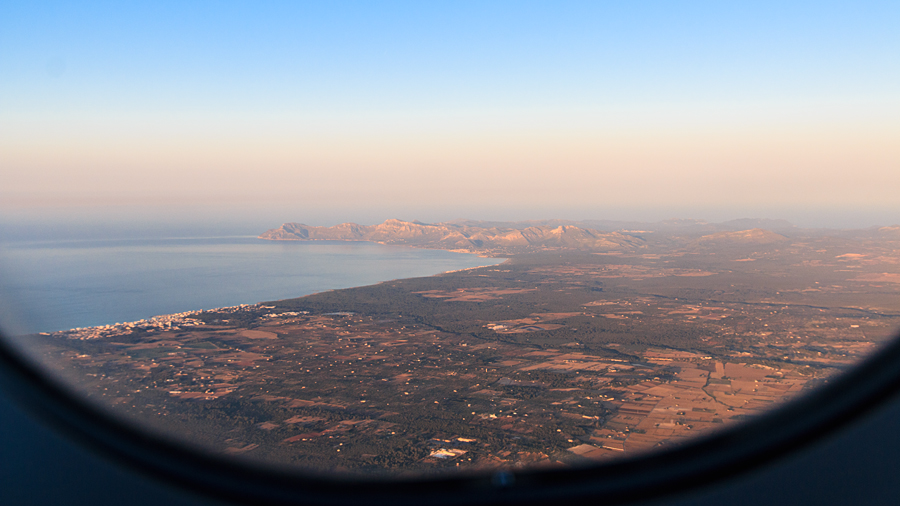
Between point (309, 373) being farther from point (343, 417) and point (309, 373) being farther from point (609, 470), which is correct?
point (609, 470)

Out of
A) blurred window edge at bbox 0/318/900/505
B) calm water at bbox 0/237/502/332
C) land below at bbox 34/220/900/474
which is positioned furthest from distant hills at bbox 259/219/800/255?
blurred window edge at bbox 0/318/900/505

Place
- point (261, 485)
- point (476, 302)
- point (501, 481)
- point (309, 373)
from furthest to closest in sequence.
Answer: point (476, 302)
point (309, 373)
point (261, 485)
point (501, 481)

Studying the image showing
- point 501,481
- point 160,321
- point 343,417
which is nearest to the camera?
point 501,481

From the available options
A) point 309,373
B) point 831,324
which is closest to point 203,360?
point 309,373

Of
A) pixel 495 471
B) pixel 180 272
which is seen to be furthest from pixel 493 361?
pixel 180 272

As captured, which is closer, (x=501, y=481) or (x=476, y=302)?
(x=501, y=481)

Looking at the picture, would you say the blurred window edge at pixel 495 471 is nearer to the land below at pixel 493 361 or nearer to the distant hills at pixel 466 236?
the land below at pixel 493 361

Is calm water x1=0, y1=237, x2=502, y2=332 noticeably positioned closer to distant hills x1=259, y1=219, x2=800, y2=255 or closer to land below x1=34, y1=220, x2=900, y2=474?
land below x1=34, y1=220, x2=900, y2=474
